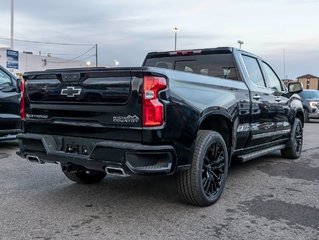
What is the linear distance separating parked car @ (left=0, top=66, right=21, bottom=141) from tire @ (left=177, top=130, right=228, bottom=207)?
4.80 m

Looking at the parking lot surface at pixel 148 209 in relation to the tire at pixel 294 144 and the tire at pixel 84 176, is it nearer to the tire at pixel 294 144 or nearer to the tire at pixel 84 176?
the tire at pixel 84 176

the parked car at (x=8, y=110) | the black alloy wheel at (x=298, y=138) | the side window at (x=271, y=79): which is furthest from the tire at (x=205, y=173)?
the parked car at (x=8, y=110)

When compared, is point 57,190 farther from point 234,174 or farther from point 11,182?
point 234,174

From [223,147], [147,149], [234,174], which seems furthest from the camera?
[234,174]

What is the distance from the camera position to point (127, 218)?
4328 mm

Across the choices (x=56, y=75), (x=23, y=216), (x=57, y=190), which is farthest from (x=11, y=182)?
(x=56, y=75)

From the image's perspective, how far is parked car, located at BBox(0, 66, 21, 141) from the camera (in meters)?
8.20

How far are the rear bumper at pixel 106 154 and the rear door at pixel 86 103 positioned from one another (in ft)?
0.32

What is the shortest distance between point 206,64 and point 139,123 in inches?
100

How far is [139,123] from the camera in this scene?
396cm

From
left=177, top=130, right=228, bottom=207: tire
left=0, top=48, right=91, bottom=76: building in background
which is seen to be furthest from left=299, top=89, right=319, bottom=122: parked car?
left=0, top=48, right=91, bottom=76: building in background

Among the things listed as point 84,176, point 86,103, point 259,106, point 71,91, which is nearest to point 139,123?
point 86,103

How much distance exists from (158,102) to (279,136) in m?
3.89

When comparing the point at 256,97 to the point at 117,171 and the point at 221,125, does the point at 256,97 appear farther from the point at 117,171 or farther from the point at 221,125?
the point at 117,171
